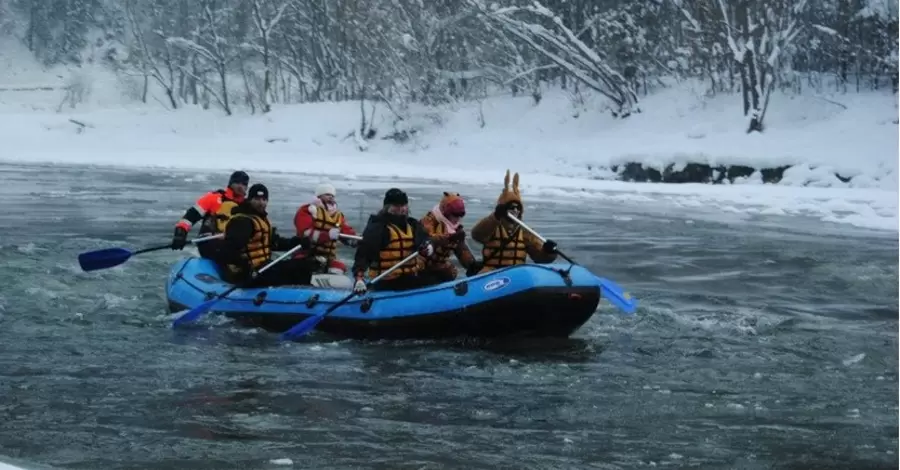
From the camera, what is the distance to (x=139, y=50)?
144 feet

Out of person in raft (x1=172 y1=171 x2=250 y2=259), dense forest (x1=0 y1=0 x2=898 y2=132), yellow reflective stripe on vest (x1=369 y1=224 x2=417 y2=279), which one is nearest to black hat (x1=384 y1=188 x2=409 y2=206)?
yellow reflective stripe on vest (x1=369 y1=224 x2=417 y2=279)

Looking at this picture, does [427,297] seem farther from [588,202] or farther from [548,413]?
[588,202]

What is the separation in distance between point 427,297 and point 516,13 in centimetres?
2106

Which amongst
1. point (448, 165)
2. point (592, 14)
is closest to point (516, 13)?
point (592, 14)

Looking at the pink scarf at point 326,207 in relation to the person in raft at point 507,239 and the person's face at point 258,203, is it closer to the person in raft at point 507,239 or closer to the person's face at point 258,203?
the person's face at point 258,203

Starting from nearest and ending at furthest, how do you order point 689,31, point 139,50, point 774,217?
point 774,217, point 689,31, point 139,50

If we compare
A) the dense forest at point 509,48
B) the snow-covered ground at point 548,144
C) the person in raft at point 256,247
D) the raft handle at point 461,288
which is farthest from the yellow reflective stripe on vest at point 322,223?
the dense forest at point 509,48

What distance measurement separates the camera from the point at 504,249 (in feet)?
26.2

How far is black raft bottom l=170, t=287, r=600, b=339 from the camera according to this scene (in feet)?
24.0

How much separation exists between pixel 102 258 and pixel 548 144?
17.8m

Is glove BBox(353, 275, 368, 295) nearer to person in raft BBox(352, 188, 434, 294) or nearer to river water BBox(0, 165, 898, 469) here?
person in raft BBox(352, 188, 434, 294)

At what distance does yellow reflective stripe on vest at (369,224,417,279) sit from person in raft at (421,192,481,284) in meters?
0.14

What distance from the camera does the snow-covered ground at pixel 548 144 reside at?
1902cm

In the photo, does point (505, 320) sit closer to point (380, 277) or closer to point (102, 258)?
point (380, 277)
